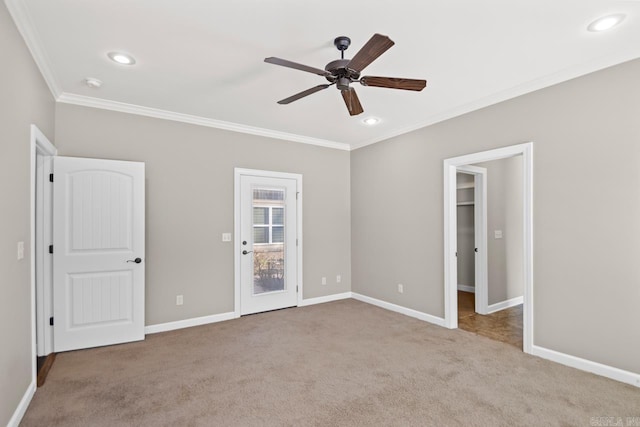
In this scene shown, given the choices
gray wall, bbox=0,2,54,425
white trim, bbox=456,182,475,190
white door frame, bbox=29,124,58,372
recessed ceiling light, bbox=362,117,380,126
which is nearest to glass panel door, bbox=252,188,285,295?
recessed ceiling light, bbox=362,117,380,126

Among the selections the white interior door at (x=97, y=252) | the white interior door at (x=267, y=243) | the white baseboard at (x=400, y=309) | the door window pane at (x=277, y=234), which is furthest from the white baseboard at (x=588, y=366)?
the white interior door at (x=97, y=252)

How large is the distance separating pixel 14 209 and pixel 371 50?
257 cm

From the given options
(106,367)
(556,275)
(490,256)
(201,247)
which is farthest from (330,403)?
(490,256)

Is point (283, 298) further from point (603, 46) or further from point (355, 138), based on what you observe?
point (603, 46)

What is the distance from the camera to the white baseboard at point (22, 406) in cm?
214

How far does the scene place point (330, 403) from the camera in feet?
8.04

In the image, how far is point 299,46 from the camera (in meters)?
2.54

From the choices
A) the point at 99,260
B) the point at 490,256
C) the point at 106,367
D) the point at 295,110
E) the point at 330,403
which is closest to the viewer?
the point at 330,403

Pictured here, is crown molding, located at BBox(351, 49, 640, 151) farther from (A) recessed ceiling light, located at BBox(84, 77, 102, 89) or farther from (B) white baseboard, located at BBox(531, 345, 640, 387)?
(A) recessed ceiling light, located at BBox(84, 77, 102, 89)

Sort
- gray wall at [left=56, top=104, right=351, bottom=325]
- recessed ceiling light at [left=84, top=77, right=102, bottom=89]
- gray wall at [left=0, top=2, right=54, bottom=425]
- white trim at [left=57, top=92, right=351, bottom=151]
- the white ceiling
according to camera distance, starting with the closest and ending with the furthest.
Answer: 1. gray wall at [left=0, top=2, right=54, bottom=425]
2. the white ceiling
3. recessed ceiling light at [left=84, top=77, right=102, bottom=89]
4. white trim at [left=57, top=92, right=351, bottom=151]
5. gray wall at [left=56, top=104, right=351, bottom=325]

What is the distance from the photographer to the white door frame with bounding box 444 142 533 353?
3.25 meters

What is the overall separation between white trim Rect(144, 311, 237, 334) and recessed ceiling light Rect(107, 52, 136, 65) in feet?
9.52

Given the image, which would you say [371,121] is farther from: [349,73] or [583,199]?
[583,199]

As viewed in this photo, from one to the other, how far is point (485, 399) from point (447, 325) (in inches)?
64.2
